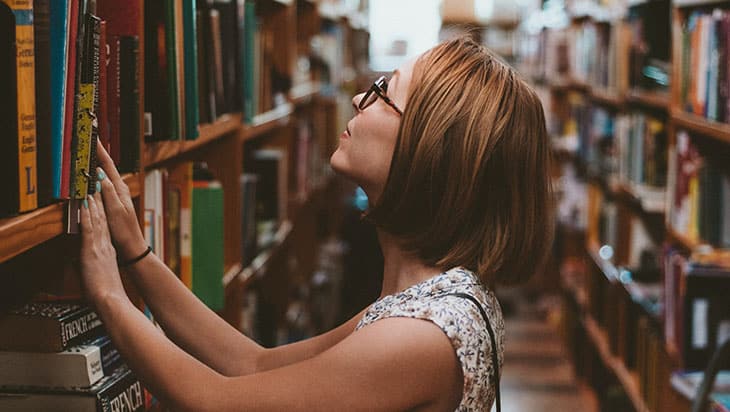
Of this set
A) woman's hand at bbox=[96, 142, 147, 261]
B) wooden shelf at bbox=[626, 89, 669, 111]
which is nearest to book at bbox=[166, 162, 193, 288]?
woman's hand at bbox=[96, 142, 147, 261]

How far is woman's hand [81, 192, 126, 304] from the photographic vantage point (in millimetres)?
1225

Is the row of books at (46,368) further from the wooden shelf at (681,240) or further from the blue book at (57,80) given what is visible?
the wooden shelf at (681,240)

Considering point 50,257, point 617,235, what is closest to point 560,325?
point 617,235

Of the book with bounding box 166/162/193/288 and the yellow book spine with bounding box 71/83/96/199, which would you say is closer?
the yellow book spine with bounding box 71/83/96/199

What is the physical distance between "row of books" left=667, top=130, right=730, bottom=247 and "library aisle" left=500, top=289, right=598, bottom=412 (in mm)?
1993

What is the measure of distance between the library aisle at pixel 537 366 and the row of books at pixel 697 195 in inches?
78.4

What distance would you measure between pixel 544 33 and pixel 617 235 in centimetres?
336

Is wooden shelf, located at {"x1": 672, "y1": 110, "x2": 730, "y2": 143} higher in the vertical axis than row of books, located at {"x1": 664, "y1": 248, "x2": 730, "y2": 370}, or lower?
higher

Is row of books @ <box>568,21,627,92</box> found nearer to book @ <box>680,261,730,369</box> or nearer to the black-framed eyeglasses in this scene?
book @ <box>680,261,730,369</box>

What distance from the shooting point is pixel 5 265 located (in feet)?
Result: 4.71

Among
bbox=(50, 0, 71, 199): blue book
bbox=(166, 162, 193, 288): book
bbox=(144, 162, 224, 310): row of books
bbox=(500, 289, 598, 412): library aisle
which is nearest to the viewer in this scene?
bbox=(50, 0, 71, 199): blue book

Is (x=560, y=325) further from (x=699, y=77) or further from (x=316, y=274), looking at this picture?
(x=699, y=77)

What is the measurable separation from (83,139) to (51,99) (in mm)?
88

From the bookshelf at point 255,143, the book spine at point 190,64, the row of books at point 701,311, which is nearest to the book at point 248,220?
the bookshelf at point 255,143
